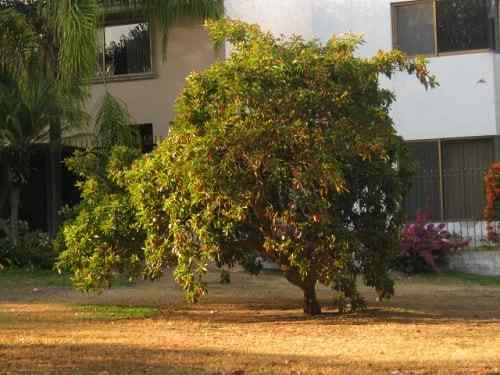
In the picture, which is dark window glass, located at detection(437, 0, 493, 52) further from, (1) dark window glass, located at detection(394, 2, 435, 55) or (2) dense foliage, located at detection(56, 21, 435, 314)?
(2) dense foliage, located at detection(56, 21, 435, 314)

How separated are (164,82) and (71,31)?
4.92 m

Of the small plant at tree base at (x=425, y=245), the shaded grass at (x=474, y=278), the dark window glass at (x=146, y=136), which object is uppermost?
the dark window glass at (x=146, y=136)

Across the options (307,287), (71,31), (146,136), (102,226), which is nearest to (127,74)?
(146,136)

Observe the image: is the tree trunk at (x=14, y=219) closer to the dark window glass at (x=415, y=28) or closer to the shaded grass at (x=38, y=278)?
the shaded grass at (x=38, y=278)

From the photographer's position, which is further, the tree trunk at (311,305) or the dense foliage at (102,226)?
the tree trunk at (311,305)

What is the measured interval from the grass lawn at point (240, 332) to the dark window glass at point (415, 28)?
200 inches

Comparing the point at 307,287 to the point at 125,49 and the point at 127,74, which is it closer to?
the point at 127,74

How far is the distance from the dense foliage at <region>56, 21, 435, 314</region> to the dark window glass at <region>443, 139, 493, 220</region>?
770 cm

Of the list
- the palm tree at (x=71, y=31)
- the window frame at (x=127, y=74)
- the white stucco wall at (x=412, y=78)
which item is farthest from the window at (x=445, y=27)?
the window frame at (x=127, y=74)

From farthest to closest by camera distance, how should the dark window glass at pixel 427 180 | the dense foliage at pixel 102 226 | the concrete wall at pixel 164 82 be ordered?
the concrete wall at pixel 164 82 → the dark window glass at pixel 427 180 → the dense foliage at pixel 102 226

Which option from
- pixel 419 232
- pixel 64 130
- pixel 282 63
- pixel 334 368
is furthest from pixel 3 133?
pixel 334 368

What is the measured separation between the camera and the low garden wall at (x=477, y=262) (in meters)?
18.2

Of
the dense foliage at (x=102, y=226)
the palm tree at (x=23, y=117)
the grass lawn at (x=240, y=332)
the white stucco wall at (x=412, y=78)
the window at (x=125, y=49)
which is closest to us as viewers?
the grass lawn at (x=240, y=332)

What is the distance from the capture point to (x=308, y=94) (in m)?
10.8
